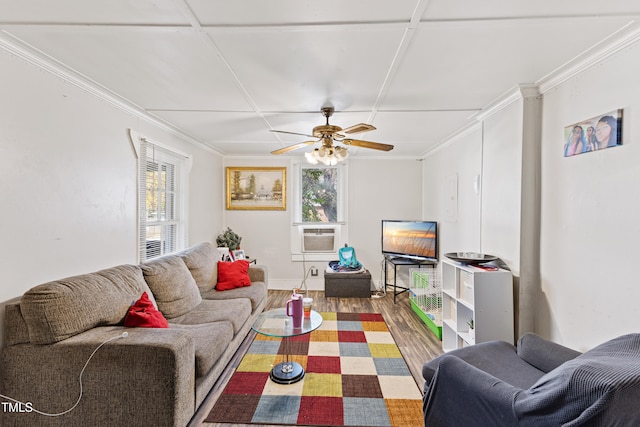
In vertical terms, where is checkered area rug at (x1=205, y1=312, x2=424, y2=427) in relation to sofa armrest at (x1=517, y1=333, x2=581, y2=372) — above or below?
below

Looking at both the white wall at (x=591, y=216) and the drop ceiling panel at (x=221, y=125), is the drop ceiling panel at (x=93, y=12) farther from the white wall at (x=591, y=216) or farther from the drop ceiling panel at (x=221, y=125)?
the white wall at (x=591, y=216)

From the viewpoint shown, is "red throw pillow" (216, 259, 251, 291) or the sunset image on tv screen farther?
the sunset image on tv screen

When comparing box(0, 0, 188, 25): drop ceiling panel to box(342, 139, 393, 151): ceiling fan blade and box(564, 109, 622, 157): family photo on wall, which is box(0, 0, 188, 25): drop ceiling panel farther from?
box(564, 109, 622, 157): family photo on wall

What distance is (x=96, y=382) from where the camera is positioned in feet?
5.32

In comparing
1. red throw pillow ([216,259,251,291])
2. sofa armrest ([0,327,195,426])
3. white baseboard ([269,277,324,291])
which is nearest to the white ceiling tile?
sofa armrest ([0,327,195,426])

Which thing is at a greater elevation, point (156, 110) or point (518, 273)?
point (156, 110)

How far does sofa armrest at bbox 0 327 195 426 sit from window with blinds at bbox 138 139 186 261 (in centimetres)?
131

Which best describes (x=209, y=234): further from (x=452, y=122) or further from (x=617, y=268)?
(x=617, y=268)

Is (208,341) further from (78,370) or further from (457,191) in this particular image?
(457,191)

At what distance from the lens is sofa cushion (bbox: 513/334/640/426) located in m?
0.95

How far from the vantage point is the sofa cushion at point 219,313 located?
97.9 inches

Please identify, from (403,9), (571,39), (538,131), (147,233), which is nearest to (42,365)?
(147,233)

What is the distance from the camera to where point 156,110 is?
2.76m

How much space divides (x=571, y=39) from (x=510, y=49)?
0.29 meters
